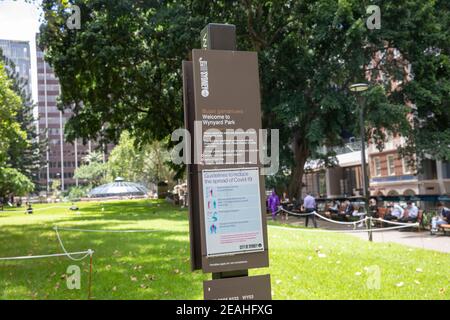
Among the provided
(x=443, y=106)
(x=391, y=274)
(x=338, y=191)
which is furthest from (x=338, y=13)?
(x=338, y=191)

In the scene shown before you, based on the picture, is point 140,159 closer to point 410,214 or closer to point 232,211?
point 410,214

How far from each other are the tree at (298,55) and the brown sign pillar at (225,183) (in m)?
17.3

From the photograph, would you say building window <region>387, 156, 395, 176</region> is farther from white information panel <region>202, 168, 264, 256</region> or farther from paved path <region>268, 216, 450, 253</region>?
white information panel <region>202, 168, 264, 256</region>

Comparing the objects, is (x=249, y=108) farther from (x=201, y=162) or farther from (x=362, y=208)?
(x=362, y=208)

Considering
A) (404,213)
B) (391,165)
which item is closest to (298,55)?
(404,213)

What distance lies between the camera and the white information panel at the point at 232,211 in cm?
496

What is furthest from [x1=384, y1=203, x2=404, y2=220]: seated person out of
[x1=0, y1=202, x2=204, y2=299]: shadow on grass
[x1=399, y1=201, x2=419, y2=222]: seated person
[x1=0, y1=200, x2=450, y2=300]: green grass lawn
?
[x1=0, y1=202, x2=204, y2=299]: shadow on grass

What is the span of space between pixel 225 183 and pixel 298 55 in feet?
71.2

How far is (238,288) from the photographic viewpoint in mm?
4973

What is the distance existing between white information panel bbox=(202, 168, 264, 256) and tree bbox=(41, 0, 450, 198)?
1760 cm

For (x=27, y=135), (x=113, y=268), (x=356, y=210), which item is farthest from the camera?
(x=27, y=135)

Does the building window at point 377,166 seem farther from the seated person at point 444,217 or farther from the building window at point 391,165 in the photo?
the seated person at point 444,217

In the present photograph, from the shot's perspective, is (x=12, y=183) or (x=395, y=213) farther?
(x=12, y=183)

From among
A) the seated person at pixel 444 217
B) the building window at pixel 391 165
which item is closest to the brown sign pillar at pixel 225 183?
the seated person at pixel 444 217
